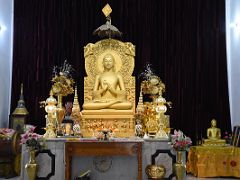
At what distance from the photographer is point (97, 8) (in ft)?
30.7

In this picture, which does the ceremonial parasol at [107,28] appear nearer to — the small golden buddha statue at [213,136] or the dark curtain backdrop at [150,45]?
the dark curtain backdrop at [150,45]

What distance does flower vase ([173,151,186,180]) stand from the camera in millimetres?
6078

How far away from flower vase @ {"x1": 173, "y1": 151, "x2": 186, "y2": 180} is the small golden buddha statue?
73.5 inches

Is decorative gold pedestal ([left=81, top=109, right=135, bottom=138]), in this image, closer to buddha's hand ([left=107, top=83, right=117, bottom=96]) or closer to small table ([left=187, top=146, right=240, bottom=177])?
buddha's hand ([left=107, top=83, right=117, bottom=96])

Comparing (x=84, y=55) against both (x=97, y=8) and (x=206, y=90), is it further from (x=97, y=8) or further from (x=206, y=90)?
(x=206, y=90)

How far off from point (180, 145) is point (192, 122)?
2.95m

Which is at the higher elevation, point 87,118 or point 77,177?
point 87,118

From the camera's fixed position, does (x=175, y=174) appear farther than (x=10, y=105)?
No

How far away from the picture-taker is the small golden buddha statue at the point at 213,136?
25.8ft

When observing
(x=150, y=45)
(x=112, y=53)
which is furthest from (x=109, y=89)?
(x=150, y=45)

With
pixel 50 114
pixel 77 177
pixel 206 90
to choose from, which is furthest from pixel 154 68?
pixel 77 177

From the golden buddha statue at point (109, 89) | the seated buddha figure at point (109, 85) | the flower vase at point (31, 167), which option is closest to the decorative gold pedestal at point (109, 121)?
the golden buddha statue at point (109, 89)

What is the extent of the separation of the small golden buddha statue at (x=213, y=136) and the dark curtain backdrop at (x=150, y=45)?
65 cm

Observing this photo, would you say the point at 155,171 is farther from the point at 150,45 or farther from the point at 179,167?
the point at 150,45
